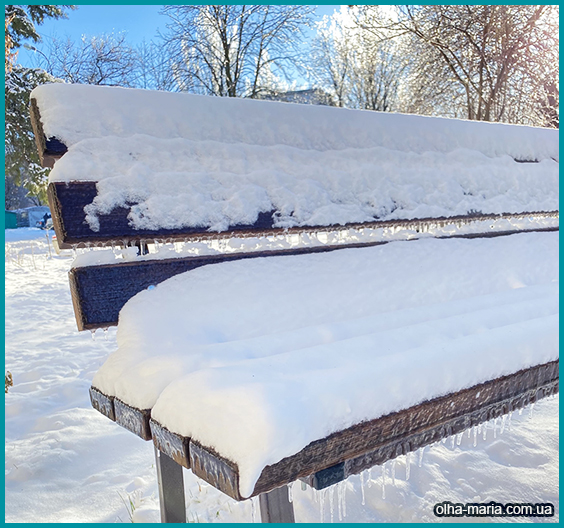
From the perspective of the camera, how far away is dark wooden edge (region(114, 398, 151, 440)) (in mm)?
823

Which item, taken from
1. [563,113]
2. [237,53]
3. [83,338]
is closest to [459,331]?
[563,113]

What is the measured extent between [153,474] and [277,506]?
1.09m

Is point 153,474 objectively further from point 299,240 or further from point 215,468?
point 215,468

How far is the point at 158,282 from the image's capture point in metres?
1.21

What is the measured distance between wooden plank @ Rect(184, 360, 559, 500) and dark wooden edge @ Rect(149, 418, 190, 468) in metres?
0.01

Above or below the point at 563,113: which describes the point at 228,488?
below

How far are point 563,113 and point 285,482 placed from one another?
1.80 metres

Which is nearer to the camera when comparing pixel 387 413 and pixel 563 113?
pixel 387 413

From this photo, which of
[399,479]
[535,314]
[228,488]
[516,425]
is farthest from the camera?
[516,425]

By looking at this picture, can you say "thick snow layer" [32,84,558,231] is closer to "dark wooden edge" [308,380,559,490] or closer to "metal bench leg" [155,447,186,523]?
"metal bench leg" [155,447,186,523]

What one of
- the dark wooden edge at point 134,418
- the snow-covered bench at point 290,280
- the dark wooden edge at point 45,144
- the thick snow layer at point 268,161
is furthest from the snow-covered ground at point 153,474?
the dark wooden edge at point 45,144

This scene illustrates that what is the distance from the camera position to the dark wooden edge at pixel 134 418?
32.4 inches

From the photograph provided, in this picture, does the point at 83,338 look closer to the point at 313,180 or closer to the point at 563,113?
the point at 313,180

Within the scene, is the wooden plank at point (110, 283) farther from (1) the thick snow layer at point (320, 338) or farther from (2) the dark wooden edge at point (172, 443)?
(2) the dark wooden edge at point (172, 443)
